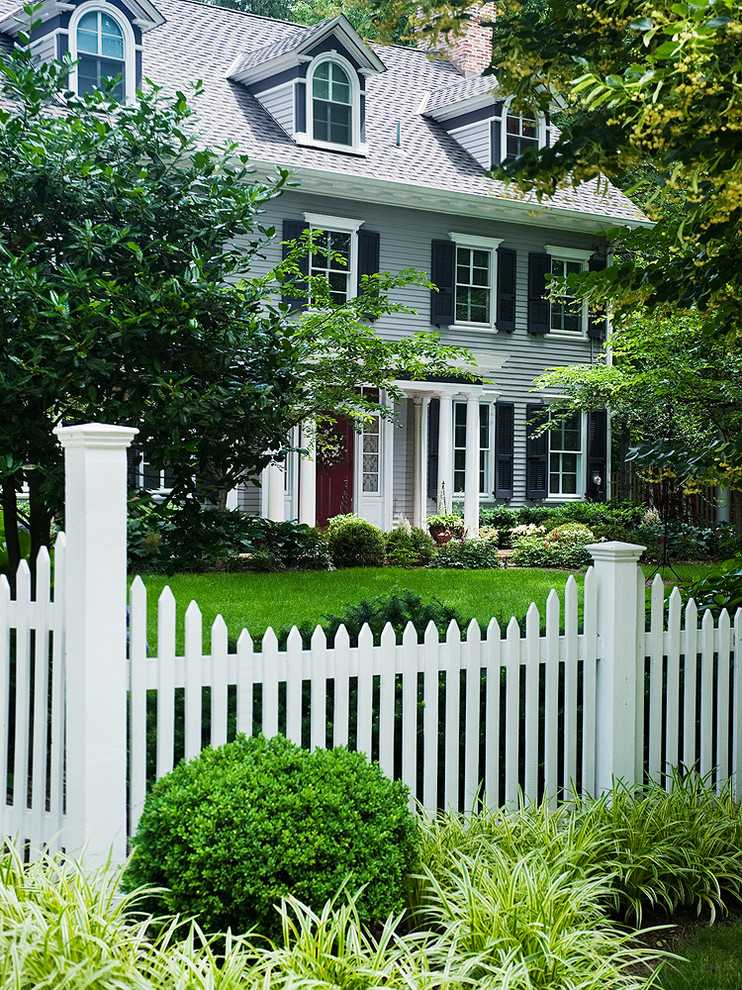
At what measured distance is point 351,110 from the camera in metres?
18.3

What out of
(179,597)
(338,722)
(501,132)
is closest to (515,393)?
(501,132)

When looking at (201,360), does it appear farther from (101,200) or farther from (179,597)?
(179,597)

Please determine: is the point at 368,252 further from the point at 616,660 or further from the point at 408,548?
the point at 616,660

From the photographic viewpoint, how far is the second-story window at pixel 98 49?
15609 millimetres

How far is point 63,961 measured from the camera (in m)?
2.87

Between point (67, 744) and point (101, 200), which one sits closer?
point (67, 744)

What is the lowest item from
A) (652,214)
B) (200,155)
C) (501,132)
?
(652,214)

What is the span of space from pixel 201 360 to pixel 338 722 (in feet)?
7.47

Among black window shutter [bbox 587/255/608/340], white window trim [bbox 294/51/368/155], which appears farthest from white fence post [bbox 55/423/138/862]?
black window shutter [bbox 587/255/608/340]

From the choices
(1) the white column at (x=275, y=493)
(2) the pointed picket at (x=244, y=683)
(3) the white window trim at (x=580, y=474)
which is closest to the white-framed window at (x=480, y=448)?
(3) the white window trim at (x=580, y=474)

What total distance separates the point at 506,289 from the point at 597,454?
376cm

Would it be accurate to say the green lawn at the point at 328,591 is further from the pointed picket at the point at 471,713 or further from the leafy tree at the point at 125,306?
the pointed picket at the point at 471,713

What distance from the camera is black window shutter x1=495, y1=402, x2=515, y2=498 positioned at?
19828 mm

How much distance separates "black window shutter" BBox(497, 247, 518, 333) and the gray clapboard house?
33mm
